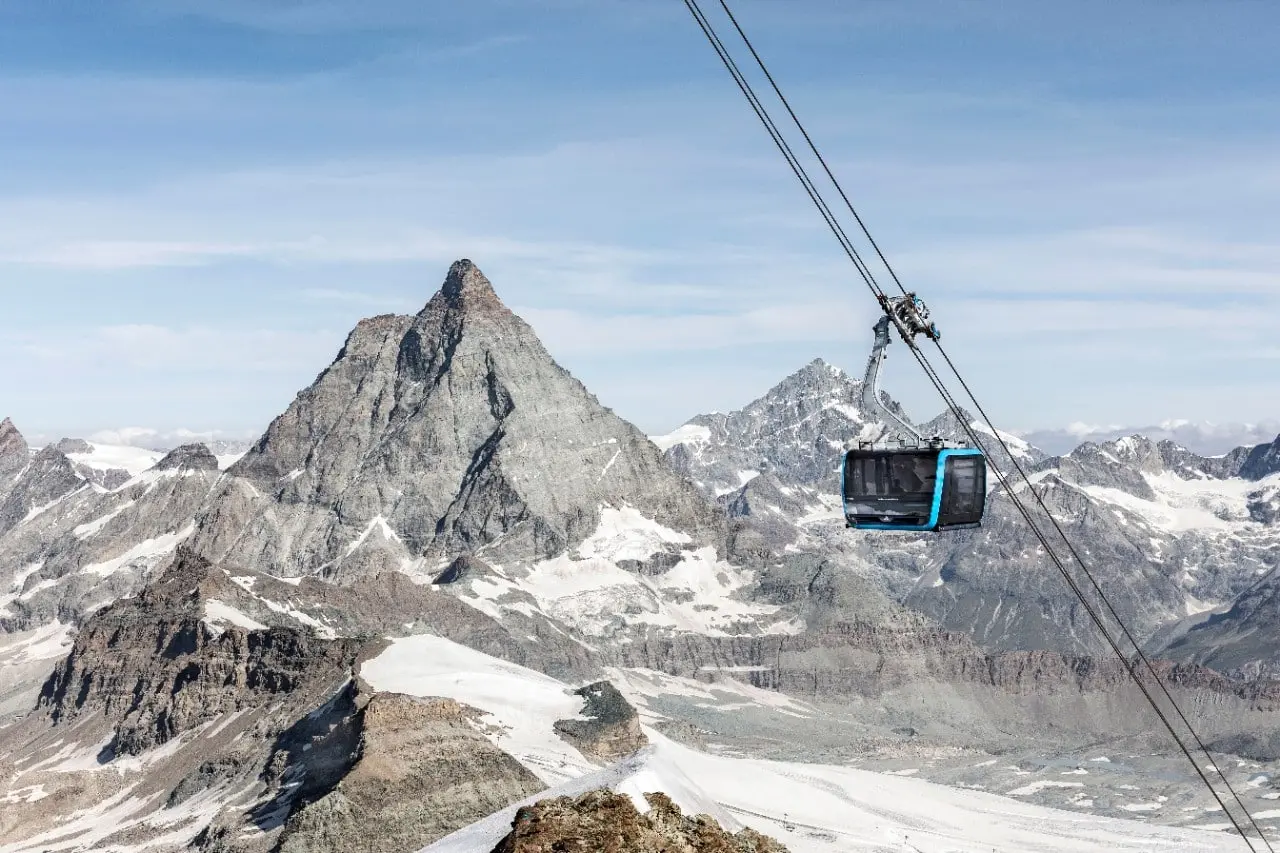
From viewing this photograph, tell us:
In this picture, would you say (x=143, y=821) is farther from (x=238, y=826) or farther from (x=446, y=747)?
(x=446, y=747)

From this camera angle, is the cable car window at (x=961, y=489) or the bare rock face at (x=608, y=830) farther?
the cable car window at (x=961, y=489)

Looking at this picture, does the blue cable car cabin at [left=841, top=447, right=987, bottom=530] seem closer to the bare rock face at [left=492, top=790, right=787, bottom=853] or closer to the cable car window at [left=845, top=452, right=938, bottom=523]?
the cable car window at [left=845, top=452, right=938, bottom=523]

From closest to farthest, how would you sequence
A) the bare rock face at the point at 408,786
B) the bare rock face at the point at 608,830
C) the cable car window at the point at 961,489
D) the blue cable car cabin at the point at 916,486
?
the bare rock face at the point at 608,830 → the blue cable car cabin at the point at 916,486 → the cable car window at the point at 961,489 → the bare rock face at the point at 408,786

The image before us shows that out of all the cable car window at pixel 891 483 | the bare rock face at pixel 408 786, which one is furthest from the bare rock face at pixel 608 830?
the bare rock face at pixel 408 786

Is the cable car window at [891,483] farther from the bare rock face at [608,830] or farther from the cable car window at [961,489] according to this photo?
the bare rock face at [608,830]

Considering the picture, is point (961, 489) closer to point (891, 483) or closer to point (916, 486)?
point (916, 486)
